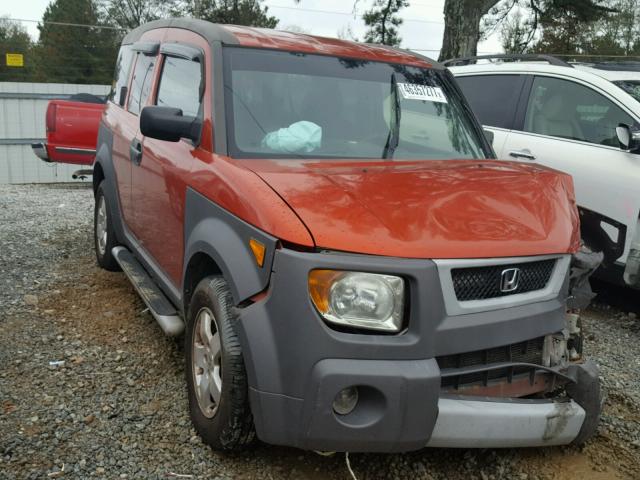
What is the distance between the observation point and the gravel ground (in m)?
2.88

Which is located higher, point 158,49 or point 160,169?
point 158,49

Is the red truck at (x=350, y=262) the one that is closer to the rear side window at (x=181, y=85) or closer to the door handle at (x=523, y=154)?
the rear side window at (x=181, y=85)

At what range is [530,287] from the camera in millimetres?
2730

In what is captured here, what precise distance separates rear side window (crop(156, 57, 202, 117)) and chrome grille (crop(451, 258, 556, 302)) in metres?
1.74

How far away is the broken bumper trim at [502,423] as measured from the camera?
2.46 m

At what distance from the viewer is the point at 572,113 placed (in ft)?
18.2

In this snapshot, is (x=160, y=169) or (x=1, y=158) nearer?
(x=160, y=169)

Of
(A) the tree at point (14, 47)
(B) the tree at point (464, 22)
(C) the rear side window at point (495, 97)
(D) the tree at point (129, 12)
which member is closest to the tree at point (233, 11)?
(D) the tree at point (129, 12)

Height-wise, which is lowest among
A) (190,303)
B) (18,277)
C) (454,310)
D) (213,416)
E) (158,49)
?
(18,277)

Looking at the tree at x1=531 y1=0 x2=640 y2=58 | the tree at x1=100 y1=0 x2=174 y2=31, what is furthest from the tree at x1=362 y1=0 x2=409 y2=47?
the tree at x1=100 y1=0 x2=174 y2=31

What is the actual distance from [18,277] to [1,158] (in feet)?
58.0

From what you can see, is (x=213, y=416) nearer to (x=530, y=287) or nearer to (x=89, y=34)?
(x=530, y=287)

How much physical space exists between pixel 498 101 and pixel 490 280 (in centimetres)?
403

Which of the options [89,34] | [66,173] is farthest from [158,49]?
[89,34]
